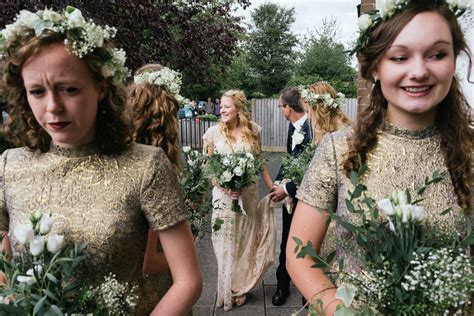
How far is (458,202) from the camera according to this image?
181 cm

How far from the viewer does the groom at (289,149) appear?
192 inches

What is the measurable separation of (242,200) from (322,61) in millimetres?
27949

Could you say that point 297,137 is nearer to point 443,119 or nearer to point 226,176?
point 226,176

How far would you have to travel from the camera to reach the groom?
4.88m

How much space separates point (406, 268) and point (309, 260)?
47 centimetres

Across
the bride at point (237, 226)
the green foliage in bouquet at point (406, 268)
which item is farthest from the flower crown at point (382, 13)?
the bride at point (237, 226)

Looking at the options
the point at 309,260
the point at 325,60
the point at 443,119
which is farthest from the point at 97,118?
the point at 325,60

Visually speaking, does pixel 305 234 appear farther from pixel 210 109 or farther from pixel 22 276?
pixel 210 109

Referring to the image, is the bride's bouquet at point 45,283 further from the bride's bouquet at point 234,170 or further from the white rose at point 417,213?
the bride's bouquet at point 234,170

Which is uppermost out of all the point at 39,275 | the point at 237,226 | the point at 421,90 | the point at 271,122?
the point at 421,90

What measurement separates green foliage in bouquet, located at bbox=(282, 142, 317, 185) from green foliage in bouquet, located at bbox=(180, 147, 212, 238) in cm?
97

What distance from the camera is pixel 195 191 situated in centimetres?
387

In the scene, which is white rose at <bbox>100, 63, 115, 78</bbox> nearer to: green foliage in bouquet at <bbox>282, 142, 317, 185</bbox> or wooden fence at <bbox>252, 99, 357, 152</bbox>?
green foliage in bouquet at <bbox>282, 142, 317, 185</bbox>

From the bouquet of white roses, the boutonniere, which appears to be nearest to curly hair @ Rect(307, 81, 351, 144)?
the boutonniere
